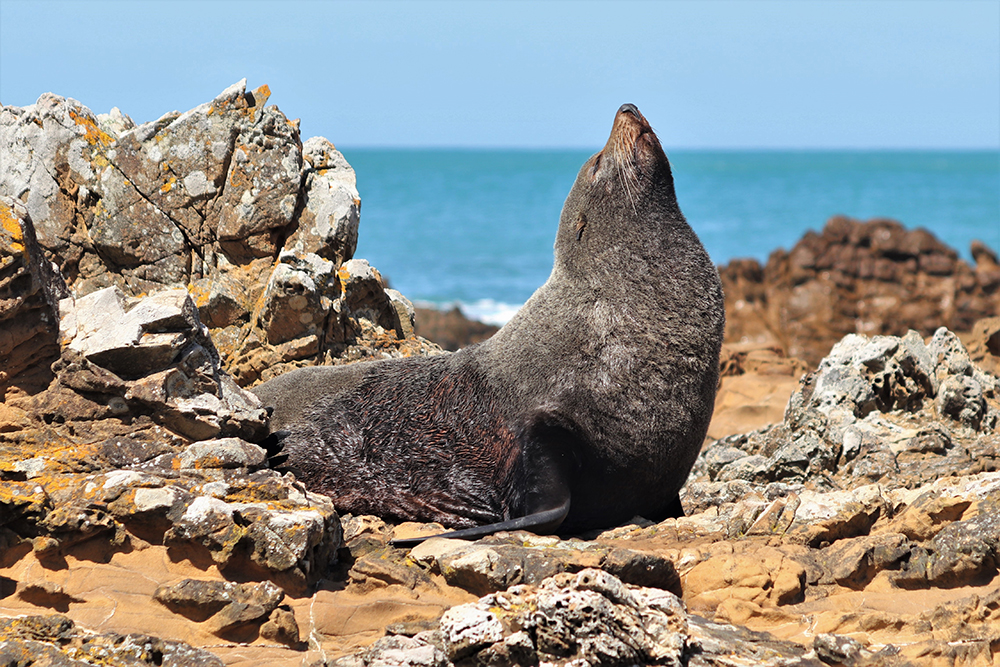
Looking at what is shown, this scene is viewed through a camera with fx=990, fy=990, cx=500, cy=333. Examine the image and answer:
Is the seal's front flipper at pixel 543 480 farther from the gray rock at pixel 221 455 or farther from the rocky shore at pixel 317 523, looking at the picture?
the gray rock at pixel 221 455

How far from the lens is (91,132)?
7.62 m

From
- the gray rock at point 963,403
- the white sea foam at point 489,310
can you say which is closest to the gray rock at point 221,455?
the gray rock at point 963,403

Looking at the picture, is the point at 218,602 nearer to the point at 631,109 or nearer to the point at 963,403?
the point at 631,109

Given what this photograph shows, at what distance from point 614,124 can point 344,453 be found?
277cm

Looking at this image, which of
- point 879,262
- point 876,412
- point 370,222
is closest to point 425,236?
point 370,222

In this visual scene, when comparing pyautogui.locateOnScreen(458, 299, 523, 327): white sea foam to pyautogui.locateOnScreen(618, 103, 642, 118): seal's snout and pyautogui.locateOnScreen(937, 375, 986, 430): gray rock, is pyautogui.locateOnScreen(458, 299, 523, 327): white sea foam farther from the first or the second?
pyautogui.locateOnScreen(618, 103, 642, 118): seal's snout

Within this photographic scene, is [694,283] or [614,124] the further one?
[614,124]

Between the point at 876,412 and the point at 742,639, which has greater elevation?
the point at 876,412

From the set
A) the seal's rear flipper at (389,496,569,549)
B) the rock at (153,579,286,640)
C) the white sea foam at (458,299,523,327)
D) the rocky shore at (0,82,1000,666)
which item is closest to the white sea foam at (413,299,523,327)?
the white sea foam at (458,299,523,327)

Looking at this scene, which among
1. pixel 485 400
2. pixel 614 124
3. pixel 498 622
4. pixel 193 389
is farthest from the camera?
pixel 614 124

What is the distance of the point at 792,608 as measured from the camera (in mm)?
4254

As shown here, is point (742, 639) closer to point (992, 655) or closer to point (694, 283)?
point (992, 655)

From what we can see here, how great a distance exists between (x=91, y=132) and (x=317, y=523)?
4.71 metres

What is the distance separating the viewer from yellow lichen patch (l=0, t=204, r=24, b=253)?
174 inches
